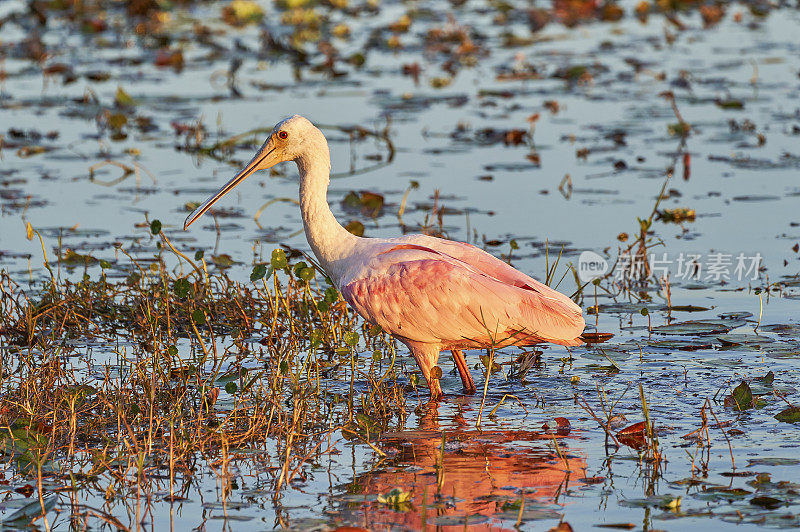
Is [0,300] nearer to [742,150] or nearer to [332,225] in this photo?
[332,225]

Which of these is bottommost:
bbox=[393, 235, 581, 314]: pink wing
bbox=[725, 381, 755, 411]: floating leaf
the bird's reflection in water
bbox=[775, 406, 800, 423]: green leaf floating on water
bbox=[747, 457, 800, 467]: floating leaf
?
the bird's reflection in water

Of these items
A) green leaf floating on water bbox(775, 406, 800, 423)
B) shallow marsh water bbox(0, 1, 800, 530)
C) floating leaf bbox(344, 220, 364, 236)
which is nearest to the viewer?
shallow marsh water bbox(0, 1, 800, 530)

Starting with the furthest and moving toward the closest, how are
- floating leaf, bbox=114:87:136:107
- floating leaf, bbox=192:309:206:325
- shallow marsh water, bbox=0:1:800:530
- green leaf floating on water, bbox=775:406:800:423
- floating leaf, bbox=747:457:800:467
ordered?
floating leaf, bbox=114:87:136:107 → floating leaf, bbox=192:309:206:325 → green leaf floating on water, bbox=775:406:800:423 → floating leaf, bbox=747:457:800:467 → shallow marsh water, bbox=0:1:800:530

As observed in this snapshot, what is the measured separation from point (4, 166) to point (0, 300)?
4.24 m

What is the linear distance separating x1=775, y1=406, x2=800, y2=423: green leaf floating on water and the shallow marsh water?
4 centimetres

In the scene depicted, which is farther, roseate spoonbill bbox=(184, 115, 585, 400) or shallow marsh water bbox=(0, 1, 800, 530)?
roseate spoonbill bbox=(184, 115, 585, 400)

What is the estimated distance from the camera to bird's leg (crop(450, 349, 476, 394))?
6199mm

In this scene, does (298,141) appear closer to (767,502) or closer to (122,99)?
(767,502)

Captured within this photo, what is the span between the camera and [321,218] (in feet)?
20.7

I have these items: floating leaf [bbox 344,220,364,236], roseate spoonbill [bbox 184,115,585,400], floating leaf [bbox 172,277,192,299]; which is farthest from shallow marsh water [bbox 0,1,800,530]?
floating leaf [bbox 344,220,364,236]

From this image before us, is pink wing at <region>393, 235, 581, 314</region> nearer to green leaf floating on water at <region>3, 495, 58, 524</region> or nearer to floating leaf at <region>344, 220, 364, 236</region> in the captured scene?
floating leaf at <region>344, 220, 364, 236</region>

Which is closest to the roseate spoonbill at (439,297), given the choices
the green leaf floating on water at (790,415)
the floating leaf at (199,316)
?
the floating leaf at (199,316)

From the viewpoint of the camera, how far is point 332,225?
6297 millimetres

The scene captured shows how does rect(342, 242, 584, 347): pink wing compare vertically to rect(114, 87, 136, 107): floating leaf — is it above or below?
below
